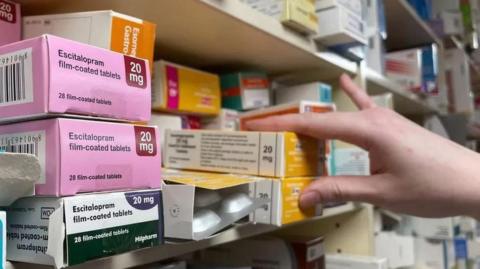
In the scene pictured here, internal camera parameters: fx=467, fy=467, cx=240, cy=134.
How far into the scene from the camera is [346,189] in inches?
32.5

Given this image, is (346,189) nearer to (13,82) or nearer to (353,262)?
(353,262)

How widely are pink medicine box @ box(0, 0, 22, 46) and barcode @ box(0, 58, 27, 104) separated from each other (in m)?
0.10

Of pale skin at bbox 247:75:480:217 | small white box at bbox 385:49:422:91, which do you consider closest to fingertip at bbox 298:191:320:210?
pale skin at bbox 247:75:480:217

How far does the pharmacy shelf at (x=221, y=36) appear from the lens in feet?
1.98

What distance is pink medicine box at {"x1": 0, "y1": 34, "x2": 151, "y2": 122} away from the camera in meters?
0.39

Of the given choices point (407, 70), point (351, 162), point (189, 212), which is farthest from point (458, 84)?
point (189, 212)

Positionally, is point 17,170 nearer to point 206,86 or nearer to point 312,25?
point 206,86

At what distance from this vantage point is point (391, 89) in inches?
54.1

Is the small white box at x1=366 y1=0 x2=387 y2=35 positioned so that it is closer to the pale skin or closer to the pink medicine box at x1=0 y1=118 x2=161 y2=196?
the pale skin

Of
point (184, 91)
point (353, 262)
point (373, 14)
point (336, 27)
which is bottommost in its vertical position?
point (353, 262)

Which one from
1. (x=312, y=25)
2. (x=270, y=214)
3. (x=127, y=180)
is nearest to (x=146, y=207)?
(x=127, y=180)

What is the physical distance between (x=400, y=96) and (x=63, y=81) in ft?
4.27

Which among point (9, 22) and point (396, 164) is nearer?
point (9, 22)

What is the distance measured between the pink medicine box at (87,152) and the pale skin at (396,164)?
1.13 feet
